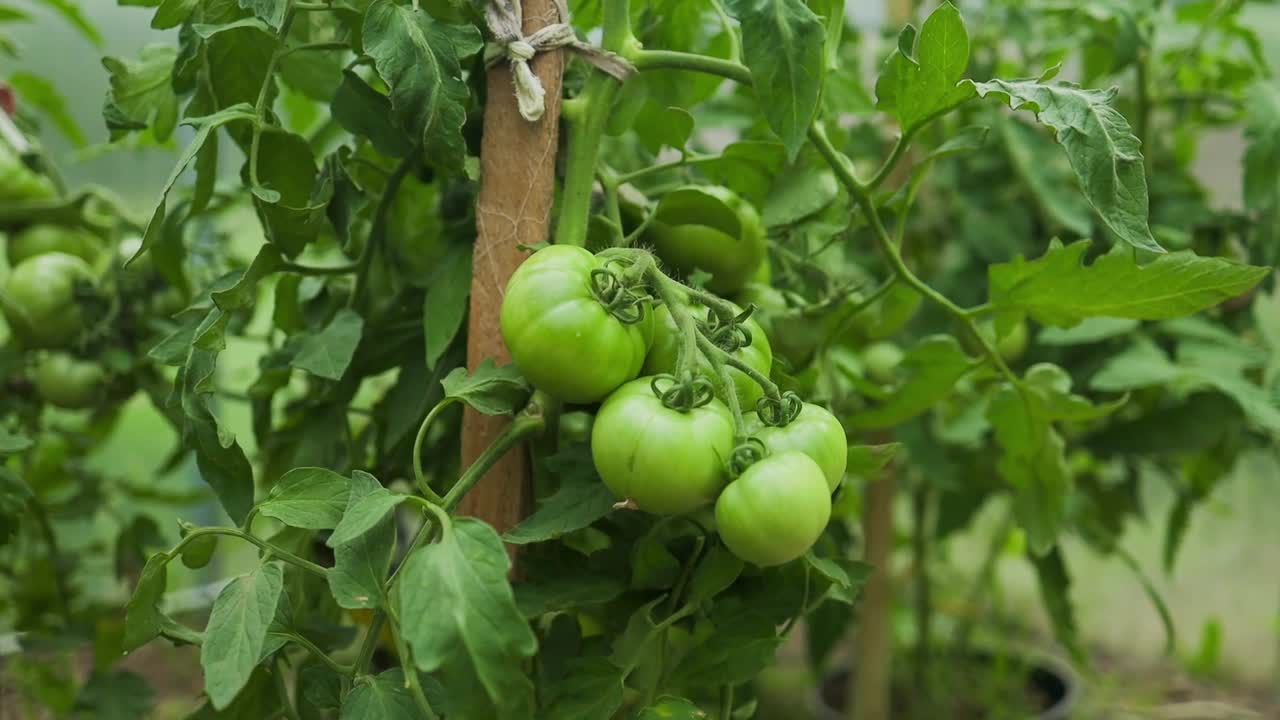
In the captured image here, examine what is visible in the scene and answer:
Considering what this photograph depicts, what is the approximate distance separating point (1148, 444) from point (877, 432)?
27 centimetres

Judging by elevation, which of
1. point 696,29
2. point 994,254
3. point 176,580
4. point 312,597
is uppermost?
point 696,29

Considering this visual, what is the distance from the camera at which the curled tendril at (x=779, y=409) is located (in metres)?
0.49

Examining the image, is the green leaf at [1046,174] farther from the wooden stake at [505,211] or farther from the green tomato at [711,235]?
the wooden stake at [505,211]

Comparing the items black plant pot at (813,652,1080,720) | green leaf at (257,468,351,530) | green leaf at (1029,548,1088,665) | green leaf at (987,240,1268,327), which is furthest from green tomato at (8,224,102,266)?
black plant pot at (813,652,1080,720)

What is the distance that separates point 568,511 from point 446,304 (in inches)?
5.8

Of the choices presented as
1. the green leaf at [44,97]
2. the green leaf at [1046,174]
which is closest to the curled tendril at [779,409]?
the green leaf at [1046,174]

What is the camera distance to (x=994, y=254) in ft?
3.55

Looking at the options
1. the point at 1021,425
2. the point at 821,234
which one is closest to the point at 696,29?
the point at 821,234

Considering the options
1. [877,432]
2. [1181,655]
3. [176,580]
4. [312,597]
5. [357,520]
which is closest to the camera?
[357,520]

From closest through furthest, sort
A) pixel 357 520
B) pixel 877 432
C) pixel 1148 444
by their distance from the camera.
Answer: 1. pixel 357 520
2. pixel 1148 444
3. pixel 877 432

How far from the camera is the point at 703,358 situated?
1.69ft

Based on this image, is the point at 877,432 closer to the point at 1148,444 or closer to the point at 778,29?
the point at 1148,444

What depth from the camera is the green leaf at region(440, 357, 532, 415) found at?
51 centimetres

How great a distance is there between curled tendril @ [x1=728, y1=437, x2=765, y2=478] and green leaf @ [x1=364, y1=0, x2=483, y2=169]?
0.21 m
